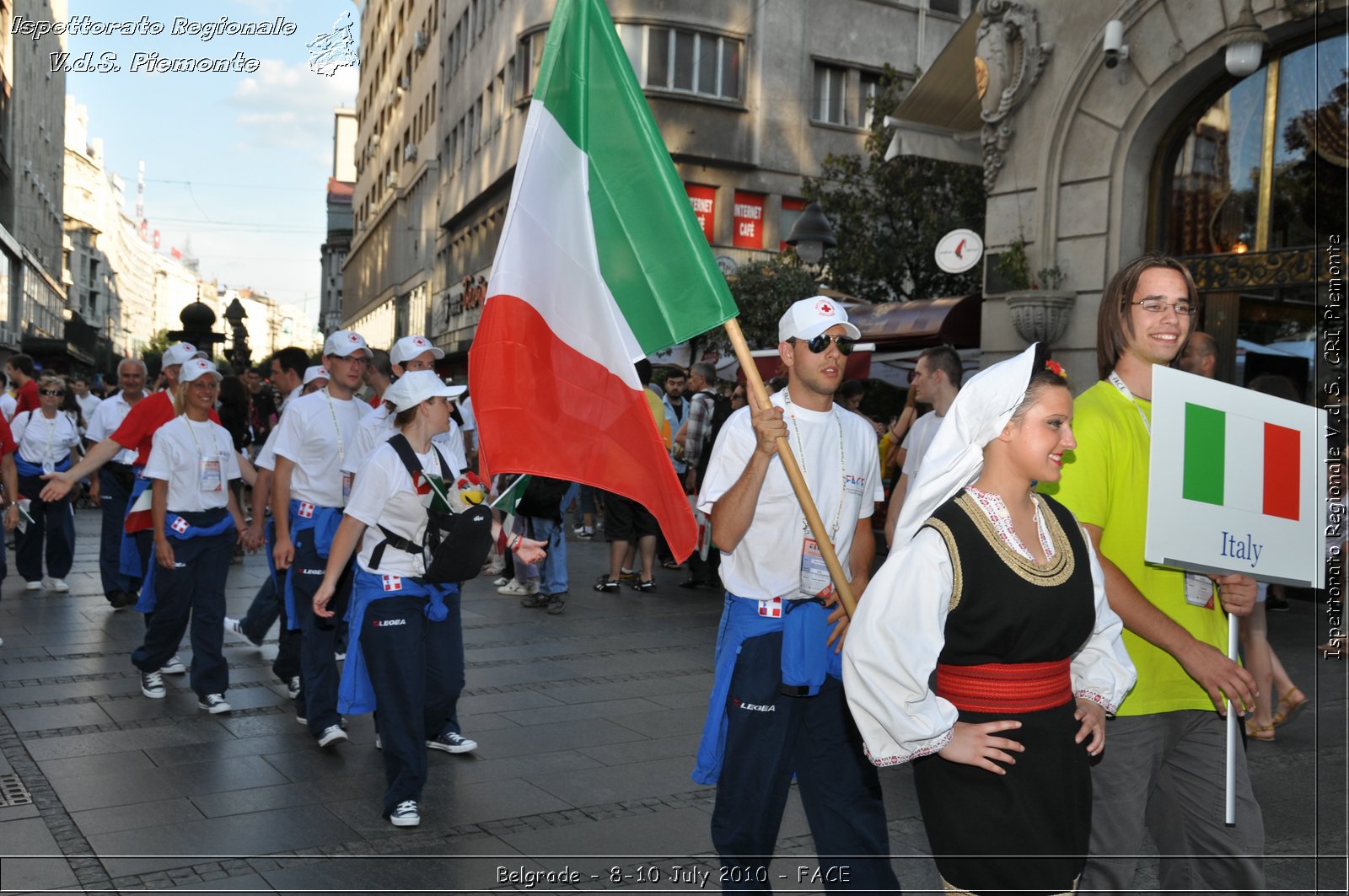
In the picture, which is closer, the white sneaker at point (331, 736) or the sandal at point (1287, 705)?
the sandal at point (1287, 705)

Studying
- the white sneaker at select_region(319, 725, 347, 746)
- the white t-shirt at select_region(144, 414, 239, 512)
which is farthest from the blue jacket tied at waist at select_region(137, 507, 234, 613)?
the white sneaker at select_region(319, 725, 347, 746)

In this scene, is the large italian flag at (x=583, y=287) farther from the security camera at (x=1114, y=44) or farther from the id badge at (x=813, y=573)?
the security camera at (x=1114, y=44)

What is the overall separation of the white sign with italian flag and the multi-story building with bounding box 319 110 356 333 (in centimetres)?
12749

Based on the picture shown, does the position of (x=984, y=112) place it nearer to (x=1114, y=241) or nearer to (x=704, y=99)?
(x=1114, y=241)

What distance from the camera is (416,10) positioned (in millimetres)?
55906

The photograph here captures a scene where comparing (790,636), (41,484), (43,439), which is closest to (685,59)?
(43,439)

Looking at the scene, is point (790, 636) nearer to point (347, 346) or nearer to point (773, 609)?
point (773, 609)

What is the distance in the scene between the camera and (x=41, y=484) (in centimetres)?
1280

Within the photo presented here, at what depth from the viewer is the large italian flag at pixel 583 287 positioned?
4105mm

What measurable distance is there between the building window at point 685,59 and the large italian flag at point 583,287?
A: 28.3 meters

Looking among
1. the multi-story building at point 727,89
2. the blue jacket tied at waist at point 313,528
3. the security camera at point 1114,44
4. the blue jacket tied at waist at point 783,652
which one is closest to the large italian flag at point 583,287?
the blue jacket tied at waist at point 783,652

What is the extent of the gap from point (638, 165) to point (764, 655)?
160 cm

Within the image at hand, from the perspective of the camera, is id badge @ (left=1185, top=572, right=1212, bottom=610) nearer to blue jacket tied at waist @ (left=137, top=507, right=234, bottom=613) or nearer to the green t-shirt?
the green t-shirt

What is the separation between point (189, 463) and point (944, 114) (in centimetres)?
1104
